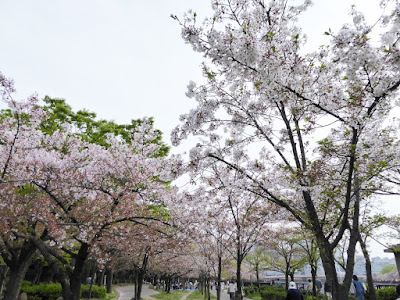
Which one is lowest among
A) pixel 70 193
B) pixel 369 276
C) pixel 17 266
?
pixel 369 276

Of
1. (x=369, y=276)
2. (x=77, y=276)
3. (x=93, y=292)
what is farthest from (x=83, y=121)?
(x=369, y=276)

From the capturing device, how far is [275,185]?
20.8ft

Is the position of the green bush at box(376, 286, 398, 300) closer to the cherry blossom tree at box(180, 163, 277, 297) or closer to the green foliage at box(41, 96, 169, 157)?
the cherry blossom tree at box(180, 163, 277, 297)

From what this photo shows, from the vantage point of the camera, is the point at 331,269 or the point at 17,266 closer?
the point at 331,269

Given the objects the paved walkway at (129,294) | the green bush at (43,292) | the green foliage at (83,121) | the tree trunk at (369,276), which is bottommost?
the paved walkway at (129,294)

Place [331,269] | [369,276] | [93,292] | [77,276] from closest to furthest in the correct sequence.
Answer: [331,269] → [77,276] → [369,276] → [93,292]

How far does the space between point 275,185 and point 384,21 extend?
3.91m

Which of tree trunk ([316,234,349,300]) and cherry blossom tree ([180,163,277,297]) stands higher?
cherry blossom tree ([180,163,277,297])

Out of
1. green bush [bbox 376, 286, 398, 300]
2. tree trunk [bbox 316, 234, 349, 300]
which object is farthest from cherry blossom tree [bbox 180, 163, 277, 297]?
green bush [bbox 376, 286, 398, 300]

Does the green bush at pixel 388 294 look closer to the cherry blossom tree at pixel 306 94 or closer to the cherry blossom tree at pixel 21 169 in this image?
the cherry blossom tree at pixel 306 94

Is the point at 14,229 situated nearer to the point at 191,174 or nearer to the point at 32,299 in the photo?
the point at 191,174

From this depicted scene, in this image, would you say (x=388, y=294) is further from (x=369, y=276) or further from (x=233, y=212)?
(x=233, y=212)

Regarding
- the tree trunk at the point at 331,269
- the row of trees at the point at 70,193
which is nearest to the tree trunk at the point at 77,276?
the row of trees at the point at 70,193

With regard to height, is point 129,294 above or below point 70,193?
below
